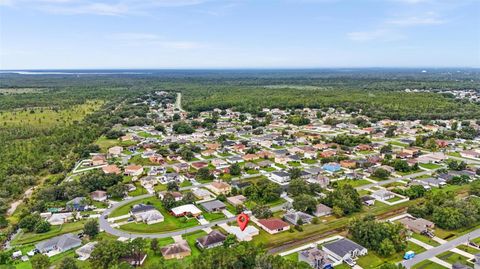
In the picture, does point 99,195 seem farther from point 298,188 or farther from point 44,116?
point 44,116

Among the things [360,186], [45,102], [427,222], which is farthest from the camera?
[45,102]

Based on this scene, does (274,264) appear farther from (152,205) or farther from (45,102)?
(45,102)

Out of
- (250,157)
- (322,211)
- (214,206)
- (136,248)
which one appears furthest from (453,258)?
(250,157)

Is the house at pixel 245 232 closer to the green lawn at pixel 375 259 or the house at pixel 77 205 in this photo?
the green lawn at pixel 375 259

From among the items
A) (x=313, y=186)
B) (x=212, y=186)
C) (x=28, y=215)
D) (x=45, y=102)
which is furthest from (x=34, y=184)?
(x=45, y=102)

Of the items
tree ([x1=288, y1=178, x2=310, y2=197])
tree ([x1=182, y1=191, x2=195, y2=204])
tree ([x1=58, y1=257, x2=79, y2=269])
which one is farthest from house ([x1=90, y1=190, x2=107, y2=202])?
tree ([x1=288, y1=178, x2=310, y2=197])

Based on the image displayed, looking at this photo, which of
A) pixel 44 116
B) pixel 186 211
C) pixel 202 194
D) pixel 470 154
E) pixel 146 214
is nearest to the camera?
pixel 146 214
